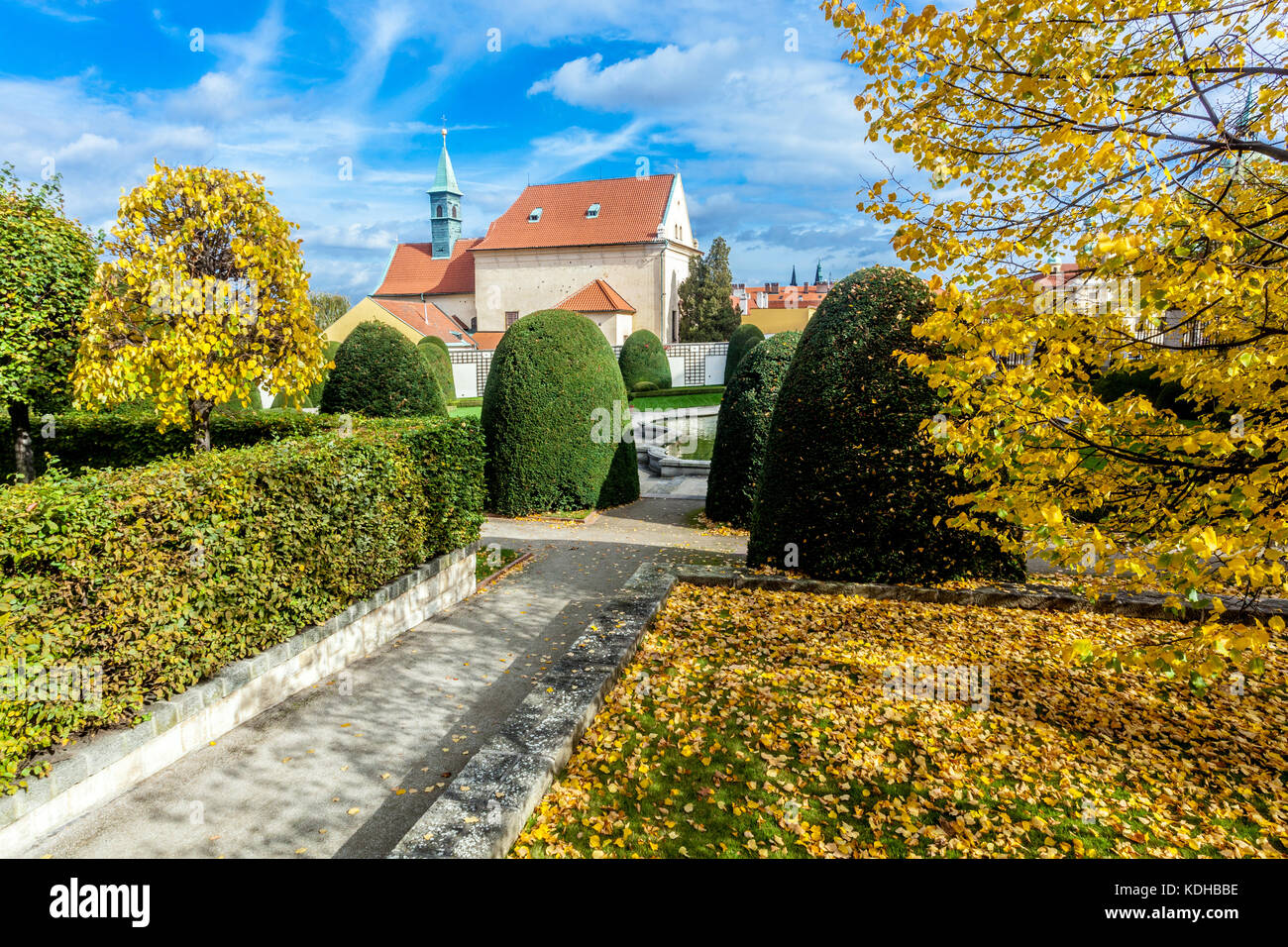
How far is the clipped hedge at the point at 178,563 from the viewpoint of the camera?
140 inches

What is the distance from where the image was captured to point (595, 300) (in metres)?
44.3

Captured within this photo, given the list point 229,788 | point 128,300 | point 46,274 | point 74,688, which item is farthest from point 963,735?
point 46,274

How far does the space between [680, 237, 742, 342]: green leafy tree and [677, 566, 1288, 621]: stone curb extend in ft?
138

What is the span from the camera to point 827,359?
7453mm

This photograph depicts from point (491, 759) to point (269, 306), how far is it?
645 cm

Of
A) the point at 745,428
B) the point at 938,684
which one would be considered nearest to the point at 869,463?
the point at 938,684

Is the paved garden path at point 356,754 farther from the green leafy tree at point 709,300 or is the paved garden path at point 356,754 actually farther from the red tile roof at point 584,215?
the red tile roof at point 584,215

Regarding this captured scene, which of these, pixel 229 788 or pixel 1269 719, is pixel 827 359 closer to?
pixel 1269 719

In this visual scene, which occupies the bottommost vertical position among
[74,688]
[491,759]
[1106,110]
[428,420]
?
[491,759]

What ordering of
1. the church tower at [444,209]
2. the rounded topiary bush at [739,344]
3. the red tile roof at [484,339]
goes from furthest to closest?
1. the church tower at [444,209]
2. the red tile roof at [484,339]
3. the rounded topiary bush at [739,344]

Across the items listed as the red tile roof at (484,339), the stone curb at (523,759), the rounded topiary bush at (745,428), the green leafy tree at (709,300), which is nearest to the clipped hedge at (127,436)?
the stone curb at (523,759)

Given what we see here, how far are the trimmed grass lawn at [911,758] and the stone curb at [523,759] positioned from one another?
0.47 ft

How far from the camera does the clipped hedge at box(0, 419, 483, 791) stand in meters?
3.56
